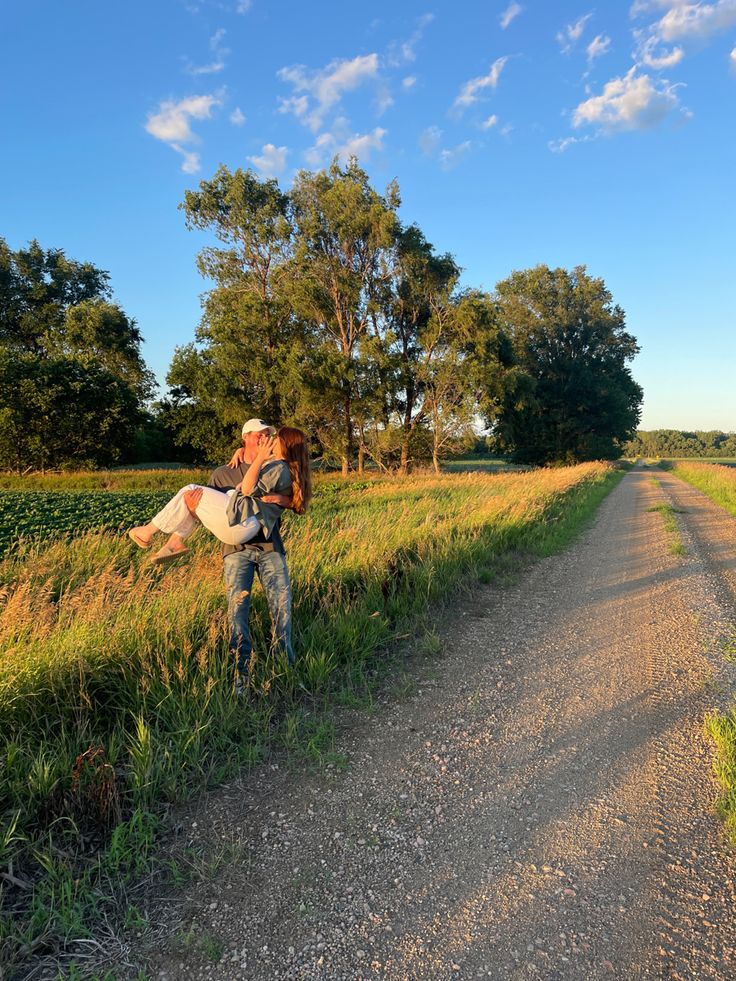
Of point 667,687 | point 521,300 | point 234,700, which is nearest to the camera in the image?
point 234,700

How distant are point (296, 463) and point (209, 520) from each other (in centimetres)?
81

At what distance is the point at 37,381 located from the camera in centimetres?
2703

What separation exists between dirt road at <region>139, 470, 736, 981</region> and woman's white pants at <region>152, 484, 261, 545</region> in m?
1.57

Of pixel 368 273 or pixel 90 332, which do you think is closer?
pixel 368 273

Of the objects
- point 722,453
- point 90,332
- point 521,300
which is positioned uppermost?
point 521,300

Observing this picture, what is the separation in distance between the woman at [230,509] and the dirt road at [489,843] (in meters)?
1.60

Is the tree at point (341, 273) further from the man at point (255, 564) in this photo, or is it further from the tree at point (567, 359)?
the man at point (255, 564)

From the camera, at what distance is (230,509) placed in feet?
11.6

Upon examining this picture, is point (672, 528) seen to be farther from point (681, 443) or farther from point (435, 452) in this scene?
point (681, 443)

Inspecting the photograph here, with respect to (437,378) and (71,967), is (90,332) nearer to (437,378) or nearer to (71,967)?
(437,378)

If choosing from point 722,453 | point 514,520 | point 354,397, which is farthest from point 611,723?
point 722,453

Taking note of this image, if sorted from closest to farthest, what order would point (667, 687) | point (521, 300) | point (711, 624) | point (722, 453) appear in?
point (667, 687)
point (711, 624)
point (521, 300)
point (722, 453)

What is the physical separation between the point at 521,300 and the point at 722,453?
11019 cm

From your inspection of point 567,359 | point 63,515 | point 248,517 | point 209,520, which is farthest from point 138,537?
point 567,359
